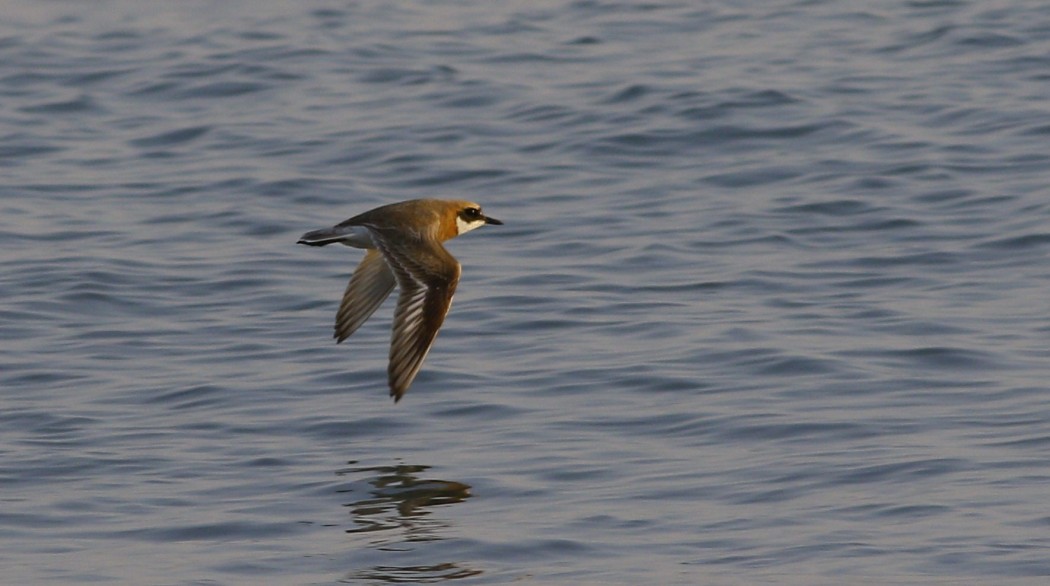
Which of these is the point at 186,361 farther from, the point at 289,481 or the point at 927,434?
the point at 927,434

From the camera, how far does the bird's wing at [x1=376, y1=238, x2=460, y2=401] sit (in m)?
8.74

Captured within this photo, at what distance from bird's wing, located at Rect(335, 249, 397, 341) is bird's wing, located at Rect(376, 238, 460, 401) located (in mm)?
617

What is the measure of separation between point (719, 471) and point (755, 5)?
12.4m

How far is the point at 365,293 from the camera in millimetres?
10266

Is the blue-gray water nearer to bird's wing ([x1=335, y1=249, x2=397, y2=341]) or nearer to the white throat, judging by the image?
bird's wing ([x1=335, y1=249, x2=397, y2=341])

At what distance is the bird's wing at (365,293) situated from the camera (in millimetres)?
10156

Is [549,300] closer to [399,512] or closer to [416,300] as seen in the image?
[416,300]

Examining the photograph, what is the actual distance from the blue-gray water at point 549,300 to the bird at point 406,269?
554 mm

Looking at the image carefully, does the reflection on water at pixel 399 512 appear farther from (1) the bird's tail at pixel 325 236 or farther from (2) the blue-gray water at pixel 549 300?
(1) the bird's tail at pixel 325 236

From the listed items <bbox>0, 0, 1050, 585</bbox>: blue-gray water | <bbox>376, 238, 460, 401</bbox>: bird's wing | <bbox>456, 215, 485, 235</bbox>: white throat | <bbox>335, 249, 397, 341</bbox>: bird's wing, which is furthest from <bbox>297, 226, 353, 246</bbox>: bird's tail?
<bbox>0, 0, 1050, 585</bbox>: blue-gray water

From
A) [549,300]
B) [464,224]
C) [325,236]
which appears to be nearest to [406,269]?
[325,236]

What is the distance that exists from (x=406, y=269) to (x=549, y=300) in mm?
2675

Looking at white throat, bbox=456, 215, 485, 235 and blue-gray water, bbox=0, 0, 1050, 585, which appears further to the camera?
white throat, bbox=456, 215, 485, 235

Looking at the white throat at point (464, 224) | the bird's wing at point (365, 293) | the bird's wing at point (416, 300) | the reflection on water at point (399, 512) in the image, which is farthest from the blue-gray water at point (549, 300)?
the white throat at point (464, 224)
